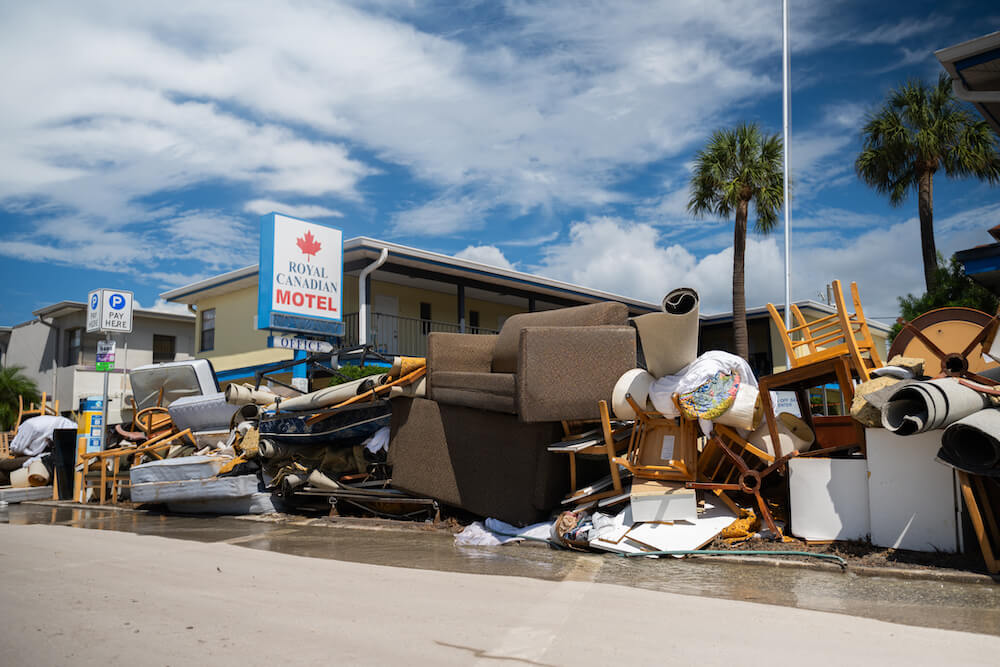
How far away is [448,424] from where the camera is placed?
8055 mm

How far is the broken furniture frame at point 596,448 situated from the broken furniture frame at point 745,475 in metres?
0.74

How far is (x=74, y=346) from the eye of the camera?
27484mm

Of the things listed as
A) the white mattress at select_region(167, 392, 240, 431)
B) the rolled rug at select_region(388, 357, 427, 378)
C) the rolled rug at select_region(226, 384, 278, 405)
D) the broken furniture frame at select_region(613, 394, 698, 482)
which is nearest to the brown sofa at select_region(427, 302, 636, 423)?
the broken furniture frame at select_region(613, 394, 698, 482)

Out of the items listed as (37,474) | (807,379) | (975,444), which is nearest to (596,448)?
(807,379)

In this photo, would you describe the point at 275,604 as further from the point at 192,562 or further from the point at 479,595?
the point at 192,562

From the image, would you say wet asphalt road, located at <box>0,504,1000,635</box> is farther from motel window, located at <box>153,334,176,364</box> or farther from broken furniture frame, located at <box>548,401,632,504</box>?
motel window, located at <box>153,334,176,364</box>

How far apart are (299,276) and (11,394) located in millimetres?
16785

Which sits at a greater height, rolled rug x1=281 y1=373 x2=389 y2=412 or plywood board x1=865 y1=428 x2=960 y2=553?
rolled rug x1=281 y1=373 x2=389 y2=412

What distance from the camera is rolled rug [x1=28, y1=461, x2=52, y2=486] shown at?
1436cm

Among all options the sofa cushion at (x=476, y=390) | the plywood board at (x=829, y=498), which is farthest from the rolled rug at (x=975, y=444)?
the sofa cushion at (x=476, y=390)

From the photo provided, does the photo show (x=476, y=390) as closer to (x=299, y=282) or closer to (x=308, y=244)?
(x=299, y=282)

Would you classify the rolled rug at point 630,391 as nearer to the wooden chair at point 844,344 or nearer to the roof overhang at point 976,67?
the wooden chair at point 844,344

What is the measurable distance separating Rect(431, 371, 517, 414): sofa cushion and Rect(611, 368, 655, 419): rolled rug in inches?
38.5

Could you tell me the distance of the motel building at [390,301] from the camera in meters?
18.2
